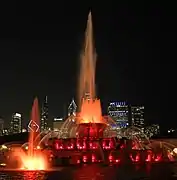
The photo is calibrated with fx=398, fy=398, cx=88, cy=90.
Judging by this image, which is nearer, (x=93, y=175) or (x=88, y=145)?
(x=93, y=175)

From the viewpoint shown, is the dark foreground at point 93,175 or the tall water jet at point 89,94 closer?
the dark foreground at point 93,175

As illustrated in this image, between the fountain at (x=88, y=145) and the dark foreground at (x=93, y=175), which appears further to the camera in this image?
the fountain at (x=88, y=145)

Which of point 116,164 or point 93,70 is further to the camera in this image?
point 93,70

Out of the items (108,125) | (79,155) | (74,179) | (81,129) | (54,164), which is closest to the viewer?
(74,179)

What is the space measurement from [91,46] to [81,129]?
10525mm

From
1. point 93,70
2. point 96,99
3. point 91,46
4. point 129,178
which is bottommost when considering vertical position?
point 129,178

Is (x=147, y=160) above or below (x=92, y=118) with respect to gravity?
below

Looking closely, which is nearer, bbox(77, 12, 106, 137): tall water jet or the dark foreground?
the dark foreground

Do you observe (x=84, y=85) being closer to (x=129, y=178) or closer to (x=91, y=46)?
(x=91, y=46)

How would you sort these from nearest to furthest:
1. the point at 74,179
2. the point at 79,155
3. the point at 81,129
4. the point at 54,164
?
the point at 74,179 < the point at 54,164 < the point at 79,155 < the point at 81,129

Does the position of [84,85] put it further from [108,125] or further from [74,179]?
[74,179]

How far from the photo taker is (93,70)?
4950 centimetres

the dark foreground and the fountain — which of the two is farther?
the fountain

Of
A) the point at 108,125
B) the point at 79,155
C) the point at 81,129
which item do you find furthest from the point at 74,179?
the point at 108,125
